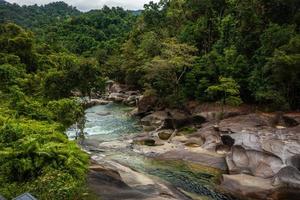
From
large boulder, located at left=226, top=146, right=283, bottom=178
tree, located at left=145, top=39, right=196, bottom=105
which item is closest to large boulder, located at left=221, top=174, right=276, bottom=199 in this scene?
large boulder, located at left=226, top=146, right=283, bottom=178

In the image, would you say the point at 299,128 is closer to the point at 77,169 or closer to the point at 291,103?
the point at 291,103

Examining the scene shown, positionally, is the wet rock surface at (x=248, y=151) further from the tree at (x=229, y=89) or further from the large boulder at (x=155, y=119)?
the large boulder at (x=155, y=119)

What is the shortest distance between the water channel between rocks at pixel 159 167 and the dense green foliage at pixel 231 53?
8.32 metres

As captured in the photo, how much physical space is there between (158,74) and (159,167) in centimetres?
1903

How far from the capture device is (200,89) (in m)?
47.3

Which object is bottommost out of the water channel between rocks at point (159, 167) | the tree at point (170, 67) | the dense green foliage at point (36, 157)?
the water channel between rocks at point (159, 167)

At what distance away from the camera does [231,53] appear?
45938 millimetres

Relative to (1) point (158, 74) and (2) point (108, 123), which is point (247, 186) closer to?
(1) point (158, 74)

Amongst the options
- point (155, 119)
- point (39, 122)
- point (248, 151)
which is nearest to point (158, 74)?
point (155, 119)

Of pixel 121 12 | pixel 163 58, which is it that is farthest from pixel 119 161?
pixel 121 12

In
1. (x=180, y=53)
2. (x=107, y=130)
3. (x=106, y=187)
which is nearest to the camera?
(x=106, y=187)

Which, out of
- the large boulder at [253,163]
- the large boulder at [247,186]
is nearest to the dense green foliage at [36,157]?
the large boulder at [247,186]

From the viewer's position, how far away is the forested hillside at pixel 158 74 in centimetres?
1727

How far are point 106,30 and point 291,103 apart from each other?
281 ft
